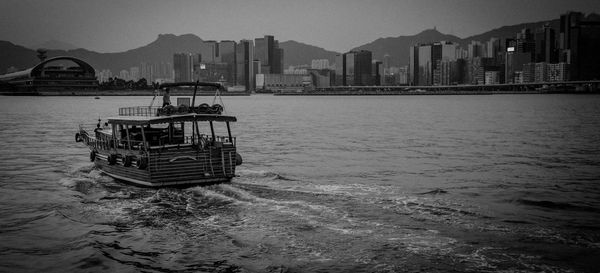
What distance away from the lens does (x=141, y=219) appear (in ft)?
58.9

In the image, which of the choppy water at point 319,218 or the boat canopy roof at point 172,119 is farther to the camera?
the boat canopy roof at point 172,119

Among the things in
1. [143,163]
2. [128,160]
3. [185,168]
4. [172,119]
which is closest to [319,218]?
[185,168]

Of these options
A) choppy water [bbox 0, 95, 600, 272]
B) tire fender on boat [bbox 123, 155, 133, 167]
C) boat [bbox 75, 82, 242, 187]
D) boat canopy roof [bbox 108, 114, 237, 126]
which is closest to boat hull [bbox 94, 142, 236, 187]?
boat [bbox 75, 82, 242, 187]

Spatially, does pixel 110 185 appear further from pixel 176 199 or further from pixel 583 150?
pixel 583 150

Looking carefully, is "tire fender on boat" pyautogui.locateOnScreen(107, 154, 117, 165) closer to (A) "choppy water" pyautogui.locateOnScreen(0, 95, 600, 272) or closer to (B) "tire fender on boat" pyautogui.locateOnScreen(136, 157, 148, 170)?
(A) "choppy water" pyautogui.locateOnScreen(0, 95, 600, 272)

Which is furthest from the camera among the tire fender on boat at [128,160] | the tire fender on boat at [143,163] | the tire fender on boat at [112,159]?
the tire fender on boat at [112,159]

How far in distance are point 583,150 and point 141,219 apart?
28.9m

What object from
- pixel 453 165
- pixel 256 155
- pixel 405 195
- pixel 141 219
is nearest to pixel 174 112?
pixel 141 219

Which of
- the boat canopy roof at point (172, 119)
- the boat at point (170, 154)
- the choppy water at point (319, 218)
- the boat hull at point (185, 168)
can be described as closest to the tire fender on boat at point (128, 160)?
the boat at point (170, 154)

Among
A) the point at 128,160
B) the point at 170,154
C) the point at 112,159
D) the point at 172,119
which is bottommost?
the point at 112,159

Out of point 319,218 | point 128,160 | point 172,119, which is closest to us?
point 319,218

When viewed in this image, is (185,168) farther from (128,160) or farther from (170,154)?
(128,160)

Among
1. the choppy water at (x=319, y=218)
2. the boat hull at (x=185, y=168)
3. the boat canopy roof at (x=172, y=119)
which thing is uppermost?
the boat canopy roof at (x=172, y=119)

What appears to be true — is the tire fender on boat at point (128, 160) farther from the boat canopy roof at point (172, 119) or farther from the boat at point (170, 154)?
the boat canopy roof at point (172, 119)
